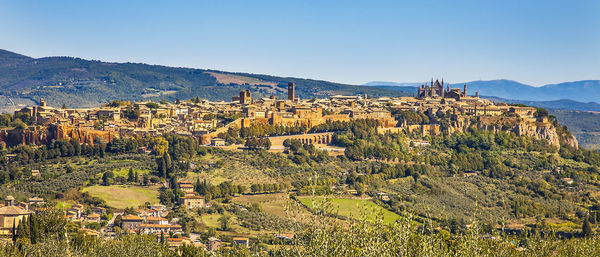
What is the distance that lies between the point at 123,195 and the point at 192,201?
411cm

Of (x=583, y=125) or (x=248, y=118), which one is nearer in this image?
(x=248, y=118)

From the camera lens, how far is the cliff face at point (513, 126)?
71.2 meters

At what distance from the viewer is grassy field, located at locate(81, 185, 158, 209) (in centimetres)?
4444

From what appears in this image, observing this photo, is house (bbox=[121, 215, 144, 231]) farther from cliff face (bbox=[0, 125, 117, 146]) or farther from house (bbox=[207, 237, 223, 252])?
cliff face (bbox=[0, 125, 117, 146])

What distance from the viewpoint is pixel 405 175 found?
192 feet

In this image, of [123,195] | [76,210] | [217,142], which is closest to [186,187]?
[123,195]

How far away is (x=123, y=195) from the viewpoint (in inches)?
1796

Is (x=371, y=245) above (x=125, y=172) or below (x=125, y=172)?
above

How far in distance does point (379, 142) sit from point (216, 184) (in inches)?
782

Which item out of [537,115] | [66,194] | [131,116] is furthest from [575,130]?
[66,194]

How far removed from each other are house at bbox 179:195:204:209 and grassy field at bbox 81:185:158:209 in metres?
1.60

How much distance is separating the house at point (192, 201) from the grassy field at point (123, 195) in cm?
160

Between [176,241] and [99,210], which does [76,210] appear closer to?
[99,210]

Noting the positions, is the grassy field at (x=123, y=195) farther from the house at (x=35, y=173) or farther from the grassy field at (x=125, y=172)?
the house at (x=35, y=173)
